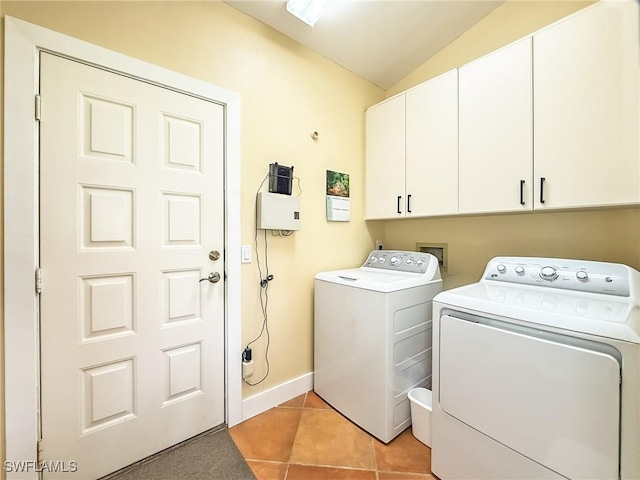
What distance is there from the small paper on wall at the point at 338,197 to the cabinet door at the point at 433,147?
0.50 meters

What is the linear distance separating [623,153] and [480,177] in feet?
1.93

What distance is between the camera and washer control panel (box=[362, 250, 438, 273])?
1.90 meters

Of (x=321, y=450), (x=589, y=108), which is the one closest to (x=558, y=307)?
(x=589, y=108)

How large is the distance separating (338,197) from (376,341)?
3.81ft

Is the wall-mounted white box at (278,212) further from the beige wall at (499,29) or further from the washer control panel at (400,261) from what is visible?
the beige wall at (499,29)

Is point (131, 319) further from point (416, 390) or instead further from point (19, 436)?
point (416, 390)

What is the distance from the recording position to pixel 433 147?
74.3 inches

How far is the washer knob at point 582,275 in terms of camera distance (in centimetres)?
129

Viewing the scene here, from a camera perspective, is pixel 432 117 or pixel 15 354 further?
pixel 432 117

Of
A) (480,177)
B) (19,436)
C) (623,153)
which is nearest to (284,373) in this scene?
(19,436)

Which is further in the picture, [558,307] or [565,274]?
[565,274]

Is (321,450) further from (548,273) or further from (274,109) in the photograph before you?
(274,109)

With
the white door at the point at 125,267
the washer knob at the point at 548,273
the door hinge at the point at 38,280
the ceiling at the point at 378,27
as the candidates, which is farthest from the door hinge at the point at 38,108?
the washer knob at the point at 548,273

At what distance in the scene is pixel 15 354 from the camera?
43.7 inches
